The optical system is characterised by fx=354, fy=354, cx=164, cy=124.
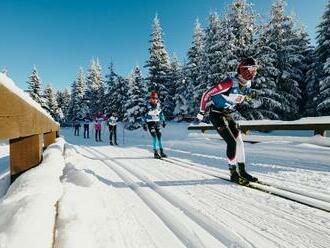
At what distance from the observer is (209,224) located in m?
3.42

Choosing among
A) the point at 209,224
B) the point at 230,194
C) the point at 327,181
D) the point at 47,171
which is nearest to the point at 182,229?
the point at 209,224

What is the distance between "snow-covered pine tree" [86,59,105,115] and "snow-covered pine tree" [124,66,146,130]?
1055 inches

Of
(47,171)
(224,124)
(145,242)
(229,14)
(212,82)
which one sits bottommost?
(145,242)

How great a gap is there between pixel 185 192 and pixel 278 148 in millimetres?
7103

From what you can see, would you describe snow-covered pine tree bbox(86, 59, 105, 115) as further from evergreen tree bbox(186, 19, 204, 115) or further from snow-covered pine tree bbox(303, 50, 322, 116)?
snow-covered pine tree bbox(303, 50, 322, 116)

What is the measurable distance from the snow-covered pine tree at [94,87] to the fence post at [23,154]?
71.8 meters

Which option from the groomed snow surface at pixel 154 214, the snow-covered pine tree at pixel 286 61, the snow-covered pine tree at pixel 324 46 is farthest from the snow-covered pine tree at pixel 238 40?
the groomed snow surface at pixel 154 214

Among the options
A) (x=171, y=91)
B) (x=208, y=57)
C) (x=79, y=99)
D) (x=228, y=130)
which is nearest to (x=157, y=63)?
(x=171, y=91)

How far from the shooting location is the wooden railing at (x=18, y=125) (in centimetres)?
274

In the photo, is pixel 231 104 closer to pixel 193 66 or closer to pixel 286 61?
pixel 286 61

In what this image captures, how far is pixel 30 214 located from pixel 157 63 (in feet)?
152

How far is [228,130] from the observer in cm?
637

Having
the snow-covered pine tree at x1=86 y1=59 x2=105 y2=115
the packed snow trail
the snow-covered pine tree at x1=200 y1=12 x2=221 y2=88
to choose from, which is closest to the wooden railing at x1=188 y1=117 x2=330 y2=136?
the packed snow trail

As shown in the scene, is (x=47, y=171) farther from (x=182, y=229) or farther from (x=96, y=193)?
(x=182, y=229)
